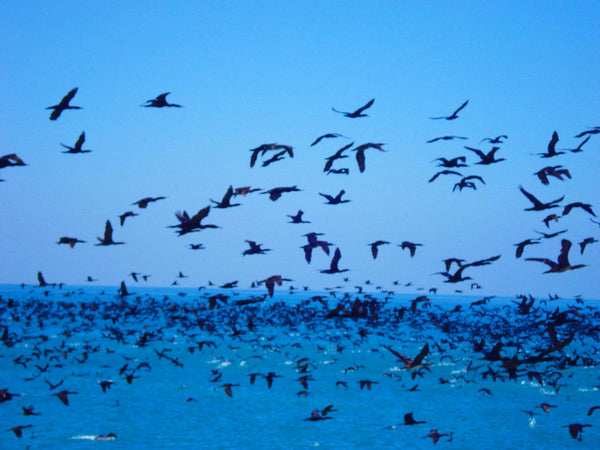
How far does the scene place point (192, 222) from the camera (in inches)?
490

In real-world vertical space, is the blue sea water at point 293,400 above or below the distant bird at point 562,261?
below

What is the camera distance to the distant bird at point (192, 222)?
12118mm

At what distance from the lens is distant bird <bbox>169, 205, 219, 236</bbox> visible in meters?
12.1

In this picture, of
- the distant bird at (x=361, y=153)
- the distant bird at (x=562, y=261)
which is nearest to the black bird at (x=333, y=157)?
the distant bird at (x=361, y=153)

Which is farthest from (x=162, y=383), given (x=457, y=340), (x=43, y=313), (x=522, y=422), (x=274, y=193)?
(x=43, y=313)

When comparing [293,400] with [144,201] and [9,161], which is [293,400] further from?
[9,161]

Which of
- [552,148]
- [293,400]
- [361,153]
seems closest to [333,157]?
[361,153]

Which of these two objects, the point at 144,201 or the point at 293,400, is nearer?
the point at 144,201

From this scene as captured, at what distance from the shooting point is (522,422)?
32500mm

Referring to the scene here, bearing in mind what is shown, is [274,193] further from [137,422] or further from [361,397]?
[361,397]

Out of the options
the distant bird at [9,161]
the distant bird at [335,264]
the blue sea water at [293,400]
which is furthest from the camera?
the blue sea water at [293,400]

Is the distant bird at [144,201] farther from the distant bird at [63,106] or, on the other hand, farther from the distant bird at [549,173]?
the distant bird at [549,173]

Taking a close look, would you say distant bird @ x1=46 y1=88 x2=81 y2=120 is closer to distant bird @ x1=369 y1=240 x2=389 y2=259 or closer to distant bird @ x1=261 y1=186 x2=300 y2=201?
distant bird @ x1=261 y1=186 x2=300 y2=201

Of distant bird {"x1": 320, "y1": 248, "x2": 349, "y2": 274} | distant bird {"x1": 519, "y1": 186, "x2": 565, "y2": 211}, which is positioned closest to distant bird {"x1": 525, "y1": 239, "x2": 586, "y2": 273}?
distant bird {"x1": 519, "y1": 186, "x2": 565, "y2": 211}
